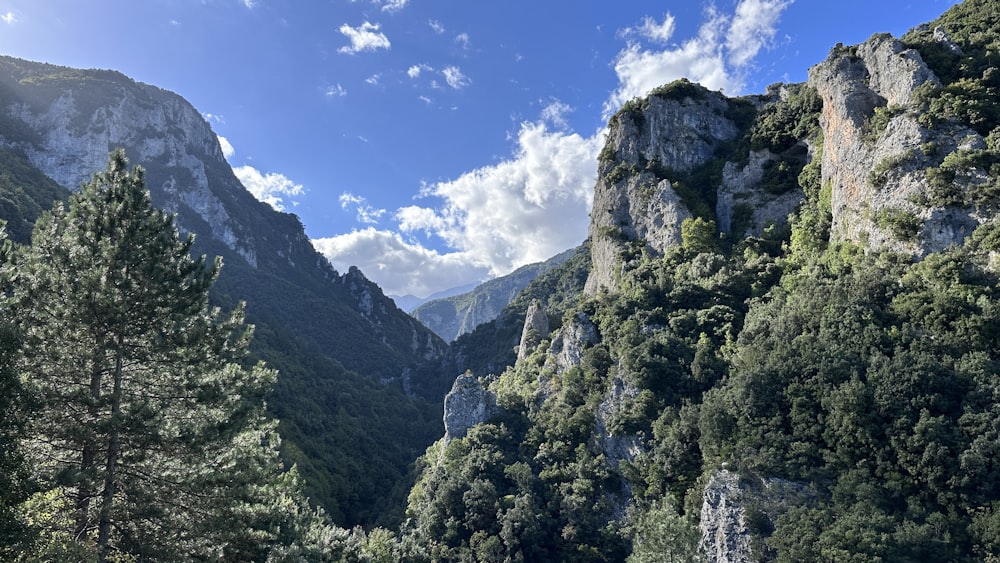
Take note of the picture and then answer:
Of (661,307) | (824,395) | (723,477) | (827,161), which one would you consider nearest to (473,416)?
(661,307)

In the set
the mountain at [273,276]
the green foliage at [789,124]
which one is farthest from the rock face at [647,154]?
the mountain at [273,276]

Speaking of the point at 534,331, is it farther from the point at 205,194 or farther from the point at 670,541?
the point at 205,194

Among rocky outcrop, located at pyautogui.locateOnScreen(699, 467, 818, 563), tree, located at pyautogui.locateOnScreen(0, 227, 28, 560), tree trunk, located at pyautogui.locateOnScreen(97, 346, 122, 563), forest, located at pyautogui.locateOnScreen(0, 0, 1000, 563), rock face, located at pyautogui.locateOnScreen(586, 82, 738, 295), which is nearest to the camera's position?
tree, located at pyautogui.locateOnScreen(0, 227, 28, 560)

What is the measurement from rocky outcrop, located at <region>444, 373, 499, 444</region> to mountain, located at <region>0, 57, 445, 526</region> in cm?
1580

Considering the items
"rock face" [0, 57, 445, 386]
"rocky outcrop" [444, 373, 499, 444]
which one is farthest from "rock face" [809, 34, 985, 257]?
"rock face" [0, 57, 445, 386]

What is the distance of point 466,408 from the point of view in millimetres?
51688

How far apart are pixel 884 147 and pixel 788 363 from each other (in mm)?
19195

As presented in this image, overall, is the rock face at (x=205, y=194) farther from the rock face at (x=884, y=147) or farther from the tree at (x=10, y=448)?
the rock face at (x=884, y=147)

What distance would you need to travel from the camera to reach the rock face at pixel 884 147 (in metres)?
31.2

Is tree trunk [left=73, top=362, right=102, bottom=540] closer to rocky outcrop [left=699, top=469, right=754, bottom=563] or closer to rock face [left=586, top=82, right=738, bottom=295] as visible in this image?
rocky outcrop [left=699, top=469, right=754, bottom=563]

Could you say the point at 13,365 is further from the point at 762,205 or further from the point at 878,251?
the point at 762,205

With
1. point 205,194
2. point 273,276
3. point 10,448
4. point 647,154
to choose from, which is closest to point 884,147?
point 647,154

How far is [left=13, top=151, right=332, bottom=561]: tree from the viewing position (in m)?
11.8

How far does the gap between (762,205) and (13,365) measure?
54.8 meters
